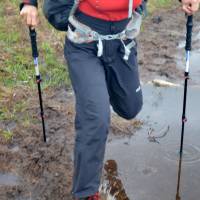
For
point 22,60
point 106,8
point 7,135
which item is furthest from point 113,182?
point 22,60

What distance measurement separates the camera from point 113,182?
4594 millimetres

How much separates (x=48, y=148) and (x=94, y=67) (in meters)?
1.50

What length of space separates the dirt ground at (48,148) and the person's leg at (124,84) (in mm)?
826

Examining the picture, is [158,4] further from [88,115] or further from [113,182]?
[88,115]

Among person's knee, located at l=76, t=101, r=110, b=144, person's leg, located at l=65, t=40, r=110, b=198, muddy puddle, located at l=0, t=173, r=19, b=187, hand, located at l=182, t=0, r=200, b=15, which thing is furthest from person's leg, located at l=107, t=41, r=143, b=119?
muddy puddle, located at l=0, t=173, r=19, b=187

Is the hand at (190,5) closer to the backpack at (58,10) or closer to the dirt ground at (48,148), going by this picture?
the backpack at (58,10)

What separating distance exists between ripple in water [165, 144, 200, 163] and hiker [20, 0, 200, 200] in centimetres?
116

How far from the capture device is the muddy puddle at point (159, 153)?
14.7ft

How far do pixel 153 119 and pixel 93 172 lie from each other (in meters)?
2.06

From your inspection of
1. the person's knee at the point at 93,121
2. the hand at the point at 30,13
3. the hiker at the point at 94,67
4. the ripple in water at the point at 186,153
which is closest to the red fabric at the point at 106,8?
the hiker at the point at 94,67

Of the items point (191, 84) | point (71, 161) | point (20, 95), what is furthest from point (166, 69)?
point (71, 161)

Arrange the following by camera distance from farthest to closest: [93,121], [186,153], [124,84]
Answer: [186,153] < [124,84] < [93,121]

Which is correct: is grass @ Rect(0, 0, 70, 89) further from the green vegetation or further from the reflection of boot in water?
the reflection of boot in water

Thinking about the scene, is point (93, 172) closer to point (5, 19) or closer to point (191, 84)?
point (191, 84)
